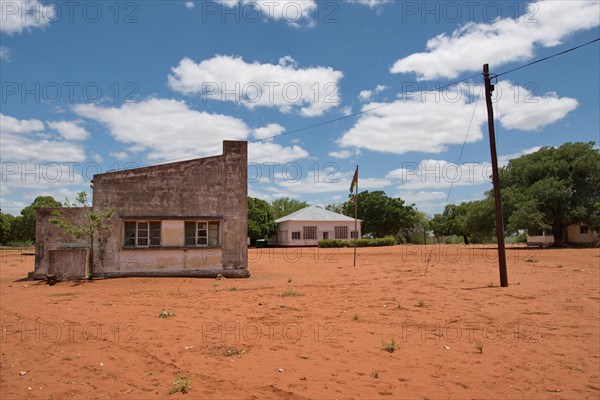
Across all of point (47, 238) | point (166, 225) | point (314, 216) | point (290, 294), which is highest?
point (314, 216)

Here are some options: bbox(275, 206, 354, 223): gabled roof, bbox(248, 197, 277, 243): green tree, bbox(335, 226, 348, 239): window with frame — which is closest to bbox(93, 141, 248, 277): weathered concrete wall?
bbox(275, 206, 354, 223): gabled roof

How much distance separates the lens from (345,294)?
13086mm

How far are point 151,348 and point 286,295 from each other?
5.89 m

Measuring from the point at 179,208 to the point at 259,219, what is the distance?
1228 inches

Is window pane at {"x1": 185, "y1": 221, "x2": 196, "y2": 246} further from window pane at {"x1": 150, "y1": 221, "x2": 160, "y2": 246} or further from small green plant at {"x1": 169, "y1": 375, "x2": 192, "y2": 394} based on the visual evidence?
small green plant at {"x1": 169, "y1": 375, "x2": 192, "y2": 394}

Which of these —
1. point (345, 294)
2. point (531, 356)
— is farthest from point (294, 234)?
point (531, 356)

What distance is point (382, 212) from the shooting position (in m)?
54.6

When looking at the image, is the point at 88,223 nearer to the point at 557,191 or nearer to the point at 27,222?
the point at 557,191

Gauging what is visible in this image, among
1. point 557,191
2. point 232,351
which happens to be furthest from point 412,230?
point 232,351

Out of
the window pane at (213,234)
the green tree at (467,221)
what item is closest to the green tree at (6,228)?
the window pane at (213,234)

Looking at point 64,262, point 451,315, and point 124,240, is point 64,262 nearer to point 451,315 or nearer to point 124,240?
point 124,240

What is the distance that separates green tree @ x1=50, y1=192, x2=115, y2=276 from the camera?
52.9ft

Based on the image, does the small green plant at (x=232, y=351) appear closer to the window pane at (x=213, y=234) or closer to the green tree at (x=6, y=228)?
the window pane at (x=213, y=234)

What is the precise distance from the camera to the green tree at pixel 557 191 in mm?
33156
